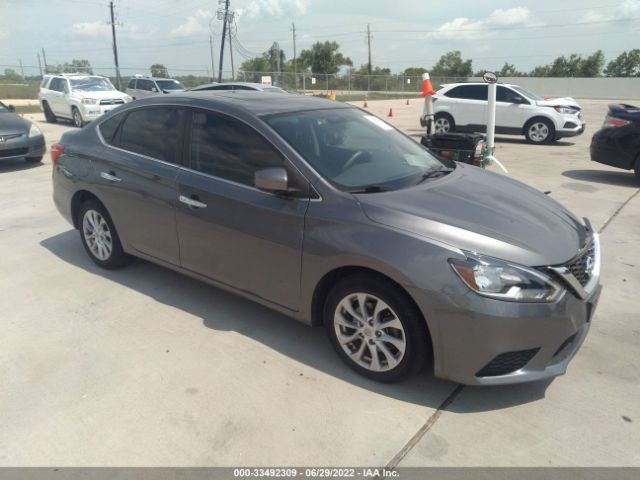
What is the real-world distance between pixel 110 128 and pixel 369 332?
124 inches

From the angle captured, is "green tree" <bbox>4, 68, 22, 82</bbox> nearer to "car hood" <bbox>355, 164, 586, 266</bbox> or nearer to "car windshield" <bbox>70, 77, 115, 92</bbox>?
"car windshield" <bbox>70, 77, 115, 92</bbox>

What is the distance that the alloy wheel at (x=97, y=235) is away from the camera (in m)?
4.75

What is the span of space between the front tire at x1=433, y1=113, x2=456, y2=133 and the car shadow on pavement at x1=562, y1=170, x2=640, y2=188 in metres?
5.64

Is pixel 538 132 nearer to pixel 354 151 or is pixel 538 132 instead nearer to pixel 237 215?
pixel 354 151

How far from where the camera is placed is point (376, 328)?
3037 mm

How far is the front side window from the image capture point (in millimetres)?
3486

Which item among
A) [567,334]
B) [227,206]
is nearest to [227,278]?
[227,206]

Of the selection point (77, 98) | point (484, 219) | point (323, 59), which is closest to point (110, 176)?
point (484, 219)

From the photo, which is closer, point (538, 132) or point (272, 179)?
point (272, 179)

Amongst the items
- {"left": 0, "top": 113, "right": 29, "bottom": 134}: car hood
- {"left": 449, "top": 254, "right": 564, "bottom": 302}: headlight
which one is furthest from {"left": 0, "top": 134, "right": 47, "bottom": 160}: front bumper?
{"left": 449, "top": 254, "right": 564, "bottom": 302}: headlight

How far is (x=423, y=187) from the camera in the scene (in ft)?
11.2

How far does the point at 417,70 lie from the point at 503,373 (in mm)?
84607

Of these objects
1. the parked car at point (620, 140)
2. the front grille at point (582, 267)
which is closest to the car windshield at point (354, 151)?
the front grille at point (582, 267)

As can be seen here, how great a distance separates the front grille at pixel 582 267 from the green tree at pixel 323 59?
80.8 meters
